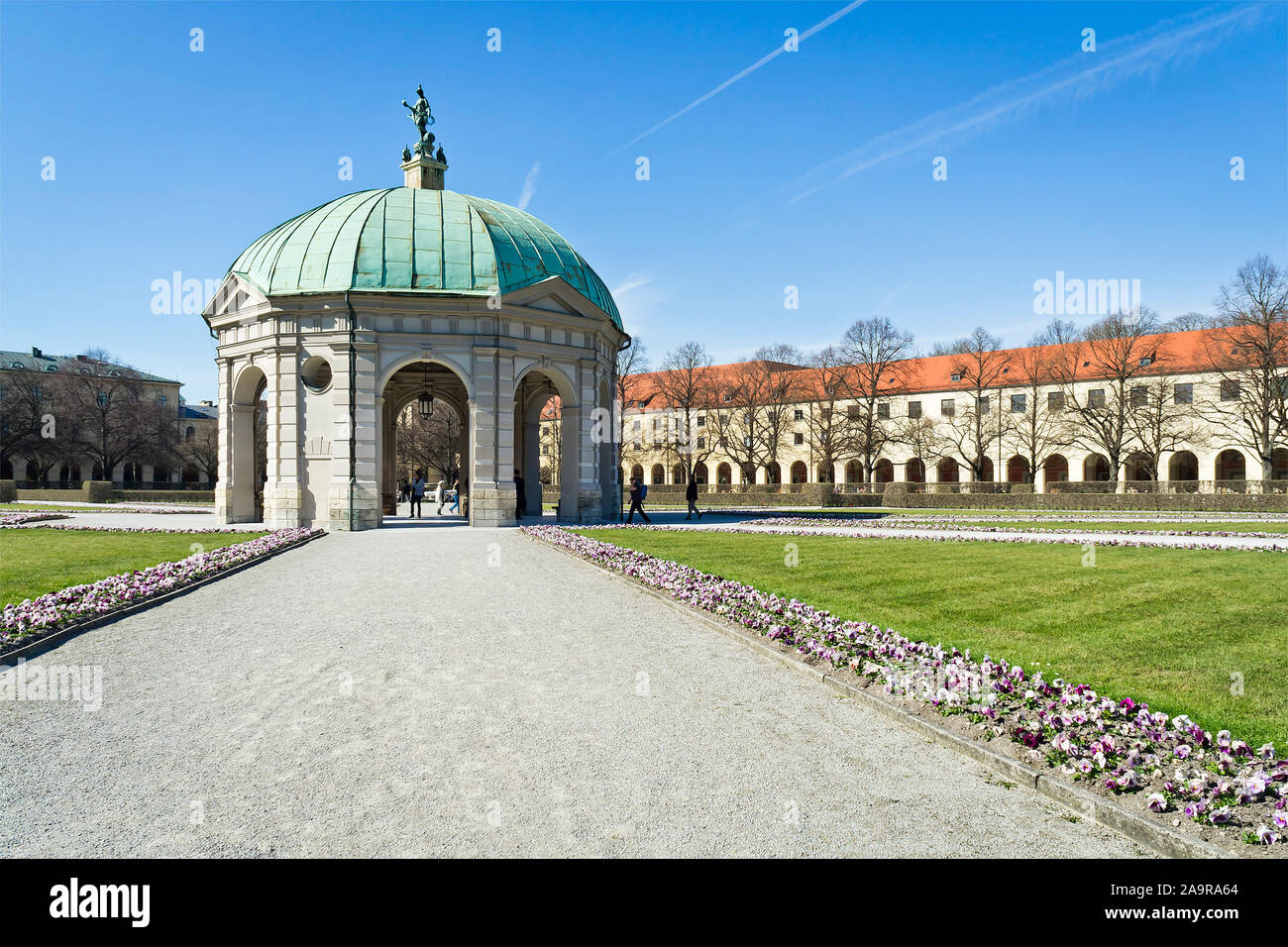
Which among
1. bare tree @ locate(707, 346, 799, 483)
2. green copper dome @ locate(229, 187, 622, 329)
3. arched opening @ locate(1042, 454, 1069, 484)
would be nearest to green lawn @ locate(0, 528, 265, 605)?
green copper dome @ locate(229, 187, 622, 329)

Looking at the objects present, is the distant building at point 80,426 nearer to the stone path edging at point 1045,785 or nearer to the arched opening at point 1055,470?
the stone path edging at point 1045,785

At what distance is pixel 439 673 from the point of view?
7863 mm

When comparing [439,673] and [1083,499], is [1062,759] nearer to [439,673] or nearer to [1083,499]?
[439,673]

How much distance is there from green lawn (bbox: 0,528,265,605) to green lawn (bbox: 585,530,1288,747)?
37.4 ft

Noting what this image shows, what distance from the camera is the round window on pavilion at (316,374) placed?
2747 cm

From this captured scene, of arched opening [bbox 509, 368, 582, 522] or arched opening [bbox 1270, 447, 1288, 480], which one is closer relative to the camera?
arched opening [bbox 509, 368, 582, 522]

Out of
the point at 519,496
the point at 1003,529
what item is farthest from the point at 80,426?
the point at 1003,529

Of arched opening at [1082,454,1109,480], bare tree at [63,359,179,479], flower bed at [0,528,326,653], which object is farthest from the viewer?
arched opening at [1082,454,1109,480]

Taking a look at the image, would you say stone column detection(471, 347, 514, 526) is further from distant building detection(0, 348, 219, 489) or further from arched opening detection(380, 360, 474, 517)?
distant building detection(0, 348, 219, 489)

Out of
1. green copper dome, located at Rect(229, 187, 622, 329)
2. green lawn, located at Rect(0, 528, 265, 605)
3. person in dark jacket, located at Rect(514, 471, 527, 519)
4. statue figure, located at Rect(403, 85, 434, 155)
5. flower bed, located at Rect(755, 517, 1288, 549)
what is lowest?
flower bed, located at Rect(755, 517, 1288, 549)

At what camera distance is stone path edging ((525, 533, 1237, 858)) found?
162 inches

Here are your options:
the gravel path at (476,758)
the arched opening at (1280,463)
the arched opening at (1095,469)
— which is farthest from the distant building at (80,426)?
the arched opening at (1280,463)

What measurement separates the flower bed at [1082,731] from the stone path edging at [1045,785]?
18cm

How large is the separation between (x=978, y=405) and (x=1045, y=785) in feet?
239
